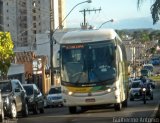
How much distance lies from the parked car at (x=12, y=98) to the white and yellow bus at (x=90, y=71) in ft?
7.25

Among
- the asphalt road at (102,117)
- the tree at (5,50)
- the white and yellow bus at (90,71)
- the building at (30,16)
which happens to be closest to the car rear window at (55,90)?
the tree at (5,50)

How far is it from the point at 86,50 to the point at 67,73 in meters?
1.41

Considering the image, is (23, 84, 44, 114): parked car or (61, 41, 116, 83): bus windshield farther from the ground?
(61, 41, 116, 83): bus windshield

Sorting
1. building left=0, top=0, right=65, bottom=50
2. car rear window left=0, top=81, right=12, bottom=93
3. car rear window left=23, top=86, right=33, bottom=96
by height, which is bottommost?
car rear window left=23, top=86, right=33, bottom=96

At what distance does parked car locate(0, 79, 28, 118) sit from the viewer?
24.9 m

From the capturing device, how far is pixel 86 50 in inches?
1032

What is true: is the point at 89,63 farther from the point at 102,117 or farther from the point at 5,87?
the point at 5,87

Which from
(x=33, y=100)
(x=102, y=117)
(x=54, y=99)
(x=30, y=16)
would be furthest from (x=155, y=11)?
(x=30, y=16)

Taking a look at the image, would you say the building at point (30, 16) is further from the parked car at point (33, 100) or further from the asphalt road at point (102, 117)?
the asphalt road at point (102, 117)

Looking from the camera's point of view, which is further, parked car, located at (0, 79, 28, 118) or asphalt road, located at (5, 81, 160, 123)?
parked car, located at (0, 79, 28, 118)

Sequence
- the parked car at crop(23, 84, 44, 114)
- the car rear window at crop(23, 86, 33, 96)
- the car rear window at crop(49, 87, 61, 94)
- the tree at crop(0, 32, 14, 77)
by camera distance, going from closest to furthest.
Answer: the parked car at crop(23, 84, 44, 114) < the car rear window at crop(23, 86, 33, 96) < the tree at crop(0, 32, 14, 77) < the car rear window at crop(49, 87, 61, 94)

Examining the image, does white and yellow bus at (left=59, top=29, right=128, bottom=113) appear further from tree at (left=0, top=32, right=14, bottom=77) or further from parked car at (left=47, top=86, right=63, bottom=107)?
parked car at (left=47, top=86, right=63, bottom=107)

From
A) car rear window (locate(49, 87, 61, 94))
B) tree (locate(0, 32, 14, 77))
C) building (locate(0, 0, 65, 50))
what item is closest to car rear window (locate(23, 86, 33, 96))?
tree (locate(0, 32, 14, 77))

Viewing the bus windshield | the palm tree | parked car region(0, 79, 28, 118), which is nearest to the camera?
the palm tree
